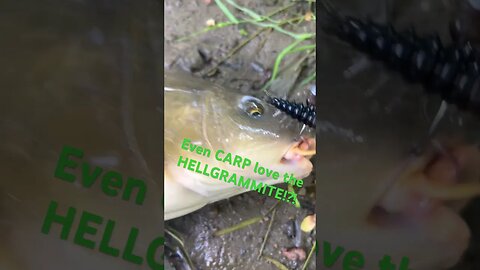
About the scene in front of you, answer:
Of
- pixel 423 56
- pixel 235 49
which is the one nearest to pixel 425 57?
pixel 423 56

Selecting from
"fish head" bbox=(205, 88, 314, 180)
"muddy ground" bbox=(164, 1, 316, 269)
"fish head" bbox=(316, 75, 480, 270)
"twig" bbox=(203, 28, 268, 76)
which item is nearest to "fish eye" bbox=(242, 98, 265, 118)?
"fish head" bbox=(205, 88, 314, 180)

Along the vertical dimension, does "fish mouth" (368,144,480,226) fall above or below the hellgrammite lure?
below

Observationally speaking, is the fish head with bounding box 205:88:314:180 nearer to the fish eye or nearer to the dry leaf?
the fish eye

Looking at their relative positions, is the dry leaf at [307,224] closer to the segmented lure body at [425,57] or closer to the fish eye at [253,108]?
the fish eye at [253,108]

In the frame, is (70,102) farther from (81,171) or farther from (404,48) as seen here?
(404,48)

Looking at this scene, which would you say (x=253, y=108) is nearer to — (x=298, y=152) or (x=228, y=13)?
(x=298, y=152)

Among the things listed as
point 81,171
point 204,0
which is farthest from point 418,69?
point 204,0

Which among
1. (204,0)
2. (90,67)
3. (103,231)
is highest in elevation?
(204,0)
